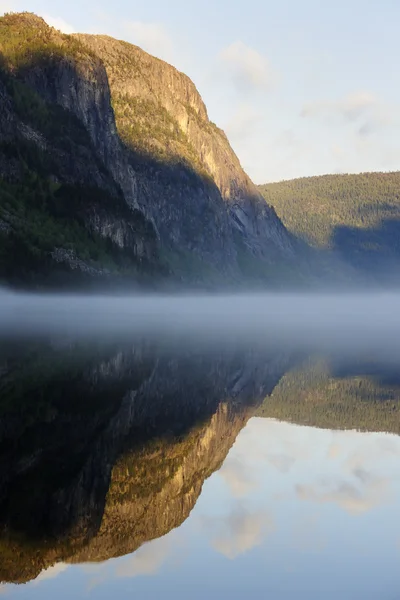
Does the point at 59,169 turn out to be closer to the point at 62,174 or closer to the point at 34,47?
the point at 62,174

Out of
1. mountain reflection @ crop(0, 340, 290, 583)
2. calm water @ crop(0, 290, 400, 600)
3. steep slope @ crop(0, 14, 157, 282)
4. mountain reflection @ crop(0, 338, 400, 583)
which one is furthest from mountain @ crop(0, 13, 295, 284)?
calm water @ crop(0, 290, 400, 600)

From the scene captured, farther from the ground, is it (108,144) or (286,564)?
(108,144)

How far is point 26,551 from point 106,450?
19.1ft

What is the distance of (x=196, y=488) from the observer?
14.2 m

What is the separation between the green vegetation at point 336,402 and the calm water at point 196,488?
10 cm

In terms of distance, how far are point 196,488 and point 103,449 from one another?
310 cm

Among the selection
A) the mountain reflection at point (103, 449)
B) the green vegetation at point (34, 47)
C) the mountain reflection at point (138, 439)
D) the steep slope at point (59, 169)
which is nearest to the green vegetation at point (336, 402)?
the mountain reflection at point (138, 439)

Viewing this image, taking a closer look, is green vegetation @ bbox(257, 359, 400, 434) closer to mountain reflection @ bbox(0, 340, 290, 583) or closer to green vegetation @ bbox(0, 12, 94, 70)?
mountain reflection @ bbox(0, 340, 290, 583)

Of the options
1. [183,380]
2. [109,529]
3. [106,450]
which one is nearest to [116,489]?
[109,529]

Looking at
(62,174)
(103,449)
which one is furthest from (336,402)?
(62,174)

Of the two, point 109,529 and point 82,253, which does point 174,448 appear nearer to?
point 109,529

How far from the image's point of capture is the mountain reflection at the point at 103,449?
11.4 metres

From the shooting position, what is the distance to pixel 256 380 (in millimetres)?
30469

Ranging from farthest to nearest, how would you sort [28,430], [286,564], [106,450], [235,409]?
[235,409] < [28,430] < [106,450] < [286,564]
